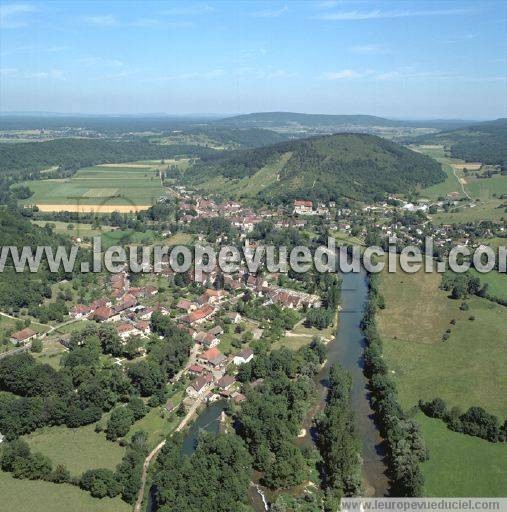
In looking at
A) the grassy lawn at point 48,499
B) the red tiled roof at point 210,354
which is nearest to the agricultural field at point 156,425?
the grassy lawn at point 48,499

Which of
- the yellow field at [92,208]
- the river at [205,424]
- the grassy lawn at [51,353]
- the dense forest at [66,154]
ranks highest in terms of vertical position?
the dense forest at [66,154]

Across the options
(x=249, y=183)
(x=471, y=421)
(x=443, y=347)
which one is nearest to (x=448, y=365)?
(x=443, y=347)

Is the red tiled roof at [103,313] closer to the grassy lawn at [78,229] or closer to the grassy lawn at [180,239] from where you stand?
the grassy lawn at [180,239]

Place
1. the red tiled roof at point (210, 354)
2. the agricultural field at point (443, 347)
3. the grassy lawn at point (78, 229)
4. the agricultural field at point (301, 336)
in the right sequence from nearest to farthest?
the agricultural field at point (443, 347)
the red tiled roof at point (210, 354)
the agricultural field at point (301, 336)
the grassy lawn at point (78, 229)

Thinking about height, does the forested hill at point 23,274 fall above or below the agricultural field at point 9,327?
above

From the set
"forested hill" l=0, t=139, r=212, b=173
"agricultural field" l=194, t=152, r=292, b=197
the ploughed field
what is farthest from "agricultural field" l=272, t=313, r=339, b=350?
"forested hill" l=0, t=139, r=212, b=173

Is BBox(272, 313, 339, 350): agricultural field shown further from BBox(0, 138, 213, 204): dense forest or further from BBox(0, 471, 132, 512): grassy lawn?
BBox(0, 138, 213, 204): dense forest

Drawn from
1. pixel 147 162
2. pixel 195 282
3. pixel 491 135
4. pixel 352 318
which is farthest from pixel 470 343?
pixel 491 135

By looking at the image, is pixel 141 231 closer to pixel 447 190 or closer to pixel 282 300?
pixel 282 300
